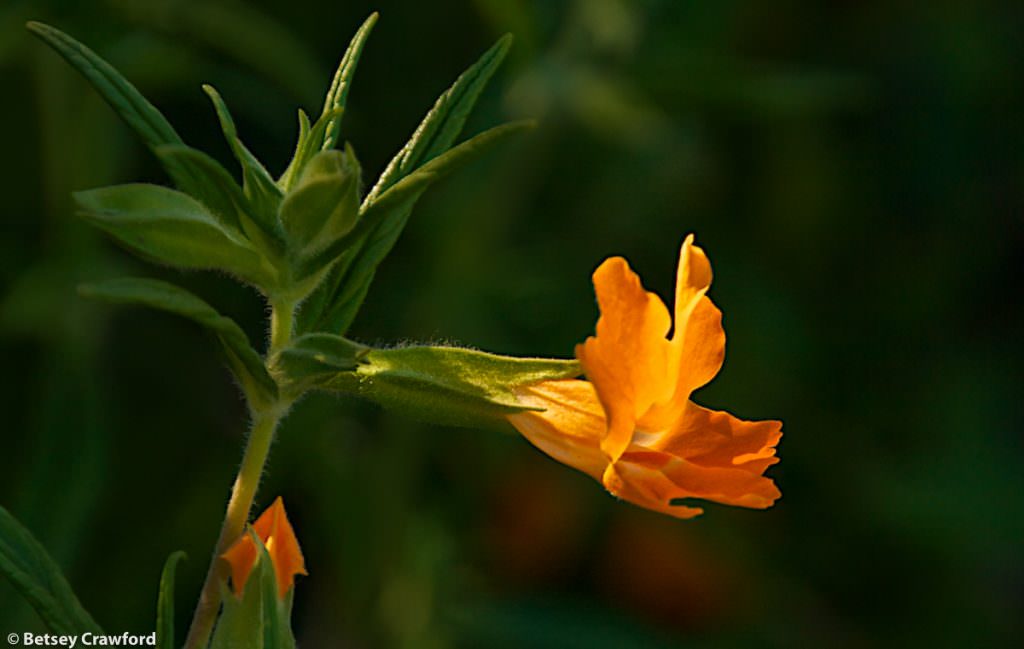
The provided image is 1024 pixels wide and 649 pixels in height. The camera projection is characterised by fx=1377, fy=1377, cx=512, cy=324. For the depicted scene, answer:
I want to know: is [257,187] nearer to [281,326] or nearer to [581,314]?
[281,326]

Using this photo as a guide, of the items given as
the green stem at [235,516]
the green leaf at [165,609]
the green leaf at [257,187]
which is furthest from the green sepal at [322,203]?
the green leaf at [165,609]

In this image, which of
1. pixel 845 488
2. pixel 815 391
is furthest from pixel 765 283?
pixel 845 488

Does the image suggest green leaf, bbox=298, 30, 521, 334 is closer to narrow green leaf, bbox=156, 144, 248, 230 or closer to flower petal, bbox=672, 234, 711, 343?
narrow green leaf, bbox=156, 144, 248, 230

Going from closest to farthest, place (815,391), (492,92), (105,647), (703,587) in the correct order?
(105,647), (492,92), (703,587), (815,391)

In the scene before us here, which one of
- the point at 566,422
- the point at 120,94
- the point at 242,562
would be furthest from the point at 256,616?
the point at 120,94

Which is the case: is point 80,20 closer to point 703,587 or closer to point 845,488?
point 703,587

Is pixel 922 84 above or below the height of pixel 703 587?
above

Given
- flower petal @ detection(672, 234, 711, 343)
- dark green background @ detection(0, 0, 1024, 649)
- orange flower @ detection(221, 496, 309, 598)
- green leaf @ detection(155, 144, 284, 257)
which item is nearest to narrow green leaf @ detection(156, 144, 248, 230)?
green leaf @ detection(155, 144, 284, 257)
